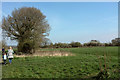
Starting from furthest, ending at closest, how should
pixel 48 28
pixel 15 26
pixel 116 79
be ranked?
pixel 48 28 → pixel 15 26 → pixel 116 79

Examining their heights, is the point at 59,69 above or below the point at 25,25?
below

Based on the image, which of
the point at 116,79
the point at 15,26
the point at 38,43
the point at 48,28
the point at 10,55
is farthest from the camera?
the point at 48,28

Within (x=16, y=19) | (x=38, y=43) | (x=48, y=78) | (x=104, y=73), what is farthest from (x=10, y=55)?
(x=16, y=19)

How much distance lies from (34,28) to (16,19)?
3.97 m

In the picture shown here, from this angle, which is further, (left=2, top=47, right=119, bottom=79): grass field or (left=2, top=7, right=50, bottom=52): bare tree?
(left=2, top=7, right=50, bottom=52): bare tree

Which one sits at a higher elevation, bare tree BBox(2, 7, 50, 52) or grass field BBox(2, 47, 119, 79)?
bare tree BBox(2, 7, 50, 52)

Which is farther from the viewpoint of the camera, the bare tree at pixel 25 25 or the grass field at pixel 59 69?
the bare tree at pixel 25 25

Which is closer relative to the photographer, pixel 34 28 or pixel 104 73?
pixel 104 73

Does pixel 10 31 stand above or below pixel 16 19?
below

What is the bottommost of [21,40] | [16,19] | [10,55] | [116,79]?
[116,79]

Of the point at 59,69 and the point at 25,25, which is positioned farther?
the point at 25,25

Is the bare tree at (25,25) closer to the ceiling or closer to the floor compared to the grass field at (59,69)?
closer to the ceiling

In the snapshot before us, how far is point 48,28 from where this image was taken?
2623 centimetres

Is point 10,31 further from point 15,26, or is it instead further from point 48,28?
point 48,28
